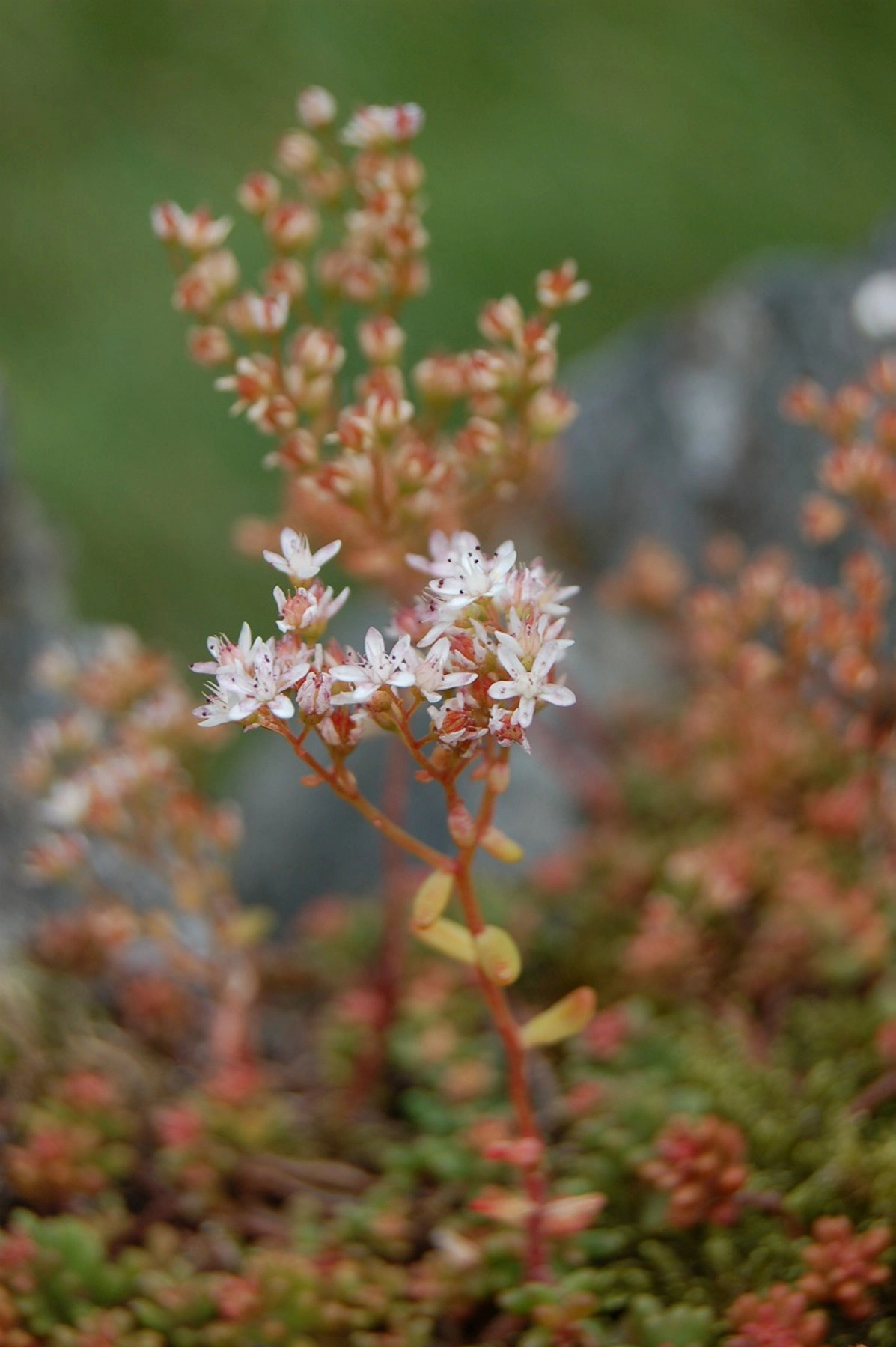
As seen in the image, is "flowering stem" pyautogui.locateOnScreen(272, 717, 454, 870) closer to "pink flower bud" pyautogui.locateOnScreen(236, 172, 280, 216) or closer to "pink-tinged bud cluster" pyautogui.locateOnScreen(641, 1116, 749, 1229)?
"pink-tinged bud cluster" pyautogui.locateOnScreen(641, 1116, 749, 1229)

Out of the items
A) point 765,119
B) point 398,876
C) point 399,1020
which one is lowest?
point 399,1020

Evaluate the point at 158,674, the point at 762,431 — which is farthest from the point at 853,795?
the point at 762,431

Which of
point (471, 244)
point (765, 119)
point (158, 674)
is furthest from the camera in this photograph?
point (765, 119)

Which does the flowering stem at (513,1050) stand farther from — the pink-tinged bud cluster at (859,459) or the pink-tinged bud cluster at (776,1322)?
the pink-tinged bud cluster at (859,459)

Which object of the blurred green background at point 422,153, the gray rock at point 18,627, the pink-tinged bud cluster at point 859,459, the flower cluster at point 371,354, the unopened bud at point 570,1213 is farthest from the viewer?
the blurred green background at point 422,153

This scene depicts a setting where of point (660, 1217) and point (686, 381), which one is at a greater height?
point (686, 381)

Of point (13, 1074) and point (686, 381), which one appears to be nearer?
point (13, 1074)

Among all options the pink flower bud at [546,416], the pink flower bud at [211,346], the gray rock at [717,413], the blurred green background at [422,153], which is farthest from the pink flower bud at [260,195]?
the blurred green background at [422,153]

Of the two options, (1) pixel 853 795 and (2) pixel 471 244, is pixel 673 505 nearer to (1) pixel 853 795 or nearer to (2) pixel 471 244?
(1) pixel 853 795
